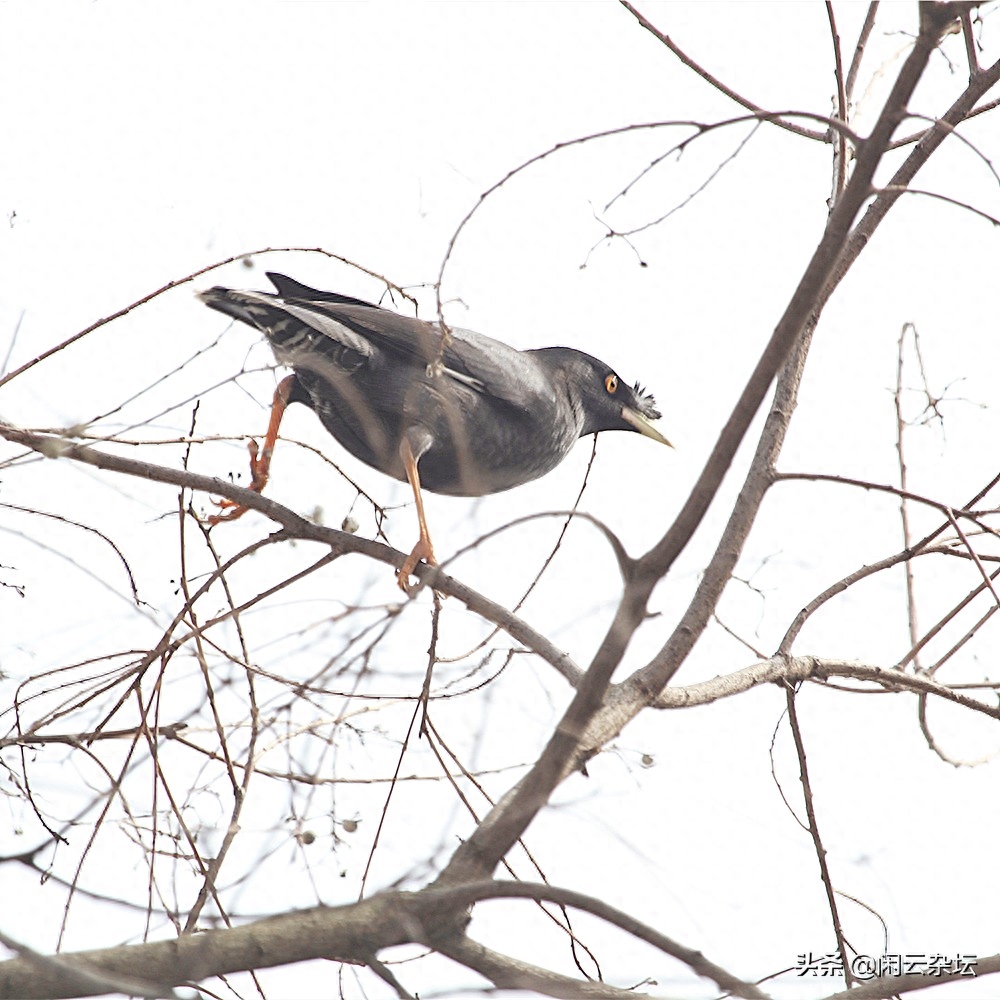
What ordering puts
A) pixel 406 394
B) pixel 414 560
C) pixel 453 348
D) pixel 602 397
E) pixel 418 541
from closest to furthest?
pixel 414 560, pixel 418 541, pixel 406 394, pixel 453 348, pixel 602 397

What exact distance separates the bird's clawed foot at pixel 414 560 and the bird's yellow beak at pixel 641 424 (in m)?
1.58

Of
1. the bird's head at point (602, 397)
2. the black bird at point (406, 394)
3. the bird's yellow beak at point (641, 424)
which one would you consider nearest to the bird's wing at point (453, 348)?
the black bird at point (406, 394)

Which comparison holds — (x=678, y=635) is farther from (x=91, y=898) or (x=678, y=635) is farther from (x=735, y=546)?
(x=91, y=898)

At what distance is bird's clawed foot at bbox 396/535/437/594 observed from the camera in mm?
3736

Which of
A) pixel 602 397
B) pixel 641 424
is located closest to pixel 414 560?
pixel 602 397

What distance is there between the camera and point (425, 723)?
9.59 feet

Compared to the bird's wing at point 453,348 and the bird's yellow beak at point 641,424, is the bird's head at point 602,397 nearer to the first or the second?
the bird's yellow beak at point 641,424

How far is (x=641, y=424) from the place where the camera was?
5164 mm

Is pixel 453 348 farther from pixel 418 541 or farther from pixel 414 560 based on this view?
pixel 414 560

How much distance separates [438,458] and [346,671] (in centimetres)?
182

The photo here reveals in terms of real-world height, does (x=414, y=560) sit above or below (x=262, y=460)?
below

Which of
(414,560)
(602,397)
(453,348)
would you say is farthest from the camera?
(602,397)

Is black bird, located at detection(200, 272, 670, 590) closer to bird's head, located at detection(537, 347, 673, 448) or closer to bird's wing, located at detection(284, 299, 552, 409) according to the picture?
bird's wing, located at detection(284, 299, 552, 409)

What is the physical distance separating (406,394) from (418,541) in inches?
21.8
